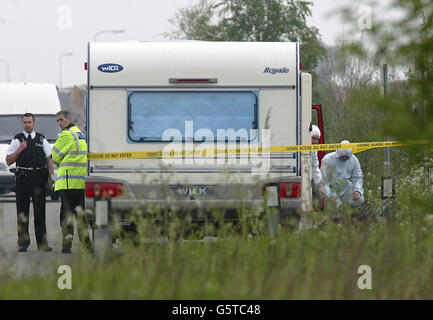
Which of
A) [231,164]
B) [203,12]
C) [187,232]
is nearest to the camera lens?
[187,232]

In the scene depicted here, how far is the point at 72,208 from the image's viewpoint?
13.2m

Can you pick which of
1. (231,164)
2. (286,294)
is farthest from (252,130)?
(286,294)

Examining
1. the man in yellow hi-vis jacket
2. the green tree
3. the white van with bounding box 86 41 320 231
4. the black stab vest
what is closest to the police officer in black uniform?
the black stab vest

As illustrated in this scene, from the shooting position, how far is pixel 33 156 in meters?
13.4

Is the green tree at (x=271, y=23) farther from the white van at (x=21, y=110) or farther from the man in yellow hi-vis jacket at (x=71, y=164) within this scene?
the man in yellow hi-vis jacket at (x=71, y=164)

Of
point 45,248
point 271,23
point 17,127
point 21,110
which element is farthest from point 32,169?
point 271,23

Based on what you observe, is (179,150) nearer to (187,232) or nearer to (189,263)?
(187,232)

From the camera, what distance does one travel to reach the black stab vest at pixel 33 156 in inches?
529

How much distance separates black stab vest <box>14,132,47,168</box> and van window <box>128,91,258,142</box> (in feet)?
6.37

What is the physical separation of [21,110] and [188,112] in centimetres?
1498

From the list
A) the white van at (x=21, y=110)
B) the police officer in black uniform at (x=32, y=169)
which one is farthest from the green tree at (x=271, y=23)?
the police officer in black uniform at (x=32, y=169)
